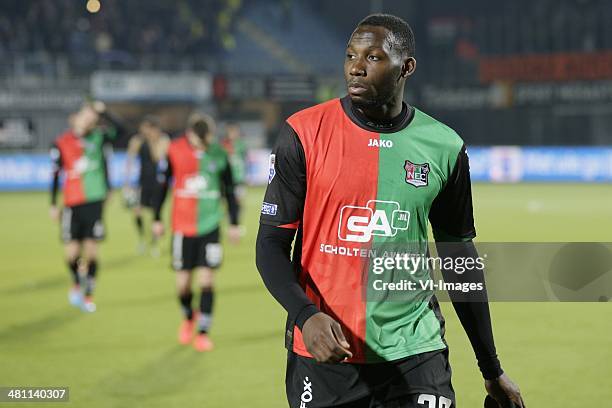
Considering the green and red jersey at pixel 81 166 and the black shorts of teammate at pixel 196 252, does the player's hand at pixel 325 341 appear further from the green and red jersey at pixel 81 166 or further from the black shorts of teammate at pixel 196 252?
the green and red jersey at pixel 81 166

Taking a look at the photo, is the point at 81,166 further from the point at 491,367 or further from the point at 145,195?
the point at 491,367

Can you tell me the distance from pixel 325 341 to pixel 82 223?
894 cm

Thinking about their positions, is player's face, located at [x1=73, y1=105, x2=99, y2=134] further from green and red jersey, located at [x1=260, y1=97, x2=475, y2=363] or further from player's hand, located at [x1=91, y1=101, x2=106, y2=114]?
green and red jersey, located at [x1=260, y1=97, x2=475, y2=363]

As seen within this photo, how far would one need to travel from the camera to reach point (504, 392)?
3320mm

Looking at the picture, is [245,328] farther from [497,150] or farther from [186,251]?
[497,150]

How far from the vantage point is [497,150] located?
32.4 meters

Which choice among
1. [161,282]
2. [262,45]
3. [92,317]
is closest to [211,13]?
[262,45]

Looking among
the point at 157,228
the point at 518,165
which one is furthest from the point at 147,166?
the point at 518,165

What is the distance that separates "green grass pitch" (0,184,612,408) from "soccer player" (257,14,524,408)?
146 inches

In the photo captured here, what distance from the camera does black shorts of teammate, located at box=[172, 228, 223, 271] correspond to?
909 cm

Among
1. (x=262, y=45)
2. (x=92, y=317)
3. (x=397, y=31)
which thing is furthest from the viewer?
(x=262, y=45)

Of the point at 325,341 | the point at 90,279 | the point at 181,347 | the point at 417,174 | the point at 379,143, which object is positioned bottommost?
the point at 181,347

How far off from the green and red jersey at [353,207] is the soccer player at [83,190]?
318 inches

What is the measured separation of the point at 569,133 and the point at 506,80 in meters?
3.00
